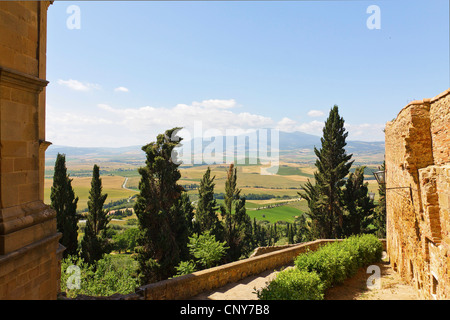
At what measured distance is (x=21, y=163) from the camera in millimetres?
3943

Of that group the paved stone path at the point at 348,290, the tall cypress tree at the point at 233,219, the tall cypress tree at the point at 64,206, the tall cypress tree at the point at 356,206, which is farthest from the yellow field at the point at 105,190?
the paved stone path at the point at 348,290

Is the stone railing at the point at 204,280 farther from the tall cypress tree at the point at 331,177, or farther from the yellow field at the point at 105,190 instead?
the yellow field at the point at 105,190

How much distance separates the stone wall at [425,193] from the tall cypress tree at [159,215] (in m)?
10.9

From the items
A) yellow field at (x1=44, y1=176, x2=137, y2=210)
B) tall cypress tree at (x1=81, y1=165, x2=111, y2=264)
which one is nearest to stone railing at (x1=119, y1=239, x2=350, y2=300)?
tall cypress tree at (x1=81, y1=165, x2=111, y2=264)

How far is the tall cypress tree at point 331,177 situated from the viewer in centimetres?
2120

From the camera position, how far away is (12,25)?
3.85 metres

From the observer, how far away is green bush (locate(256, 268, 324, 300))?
238 inches

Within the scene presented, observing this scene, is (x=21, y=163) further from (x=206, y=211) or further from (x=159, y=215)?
(x=206, y=211)

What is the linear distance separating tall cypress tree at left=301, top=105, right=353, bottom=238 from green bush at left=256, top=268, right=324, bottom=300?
15.3m

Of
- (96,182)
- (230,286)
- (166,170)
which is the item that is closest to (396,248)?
(230,286)

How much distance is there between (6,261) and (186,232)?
12.6 metres

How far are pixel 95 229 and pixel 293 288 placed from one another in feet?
58.6

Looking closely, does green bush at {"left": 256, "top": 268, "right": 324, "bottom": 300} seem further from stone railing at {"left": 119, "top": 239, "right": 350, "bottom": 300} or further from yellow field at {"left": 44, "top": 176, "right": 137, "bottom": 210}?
yellow field at {"left": 44, "top": 176, "right": 137, "bottom": 210}
